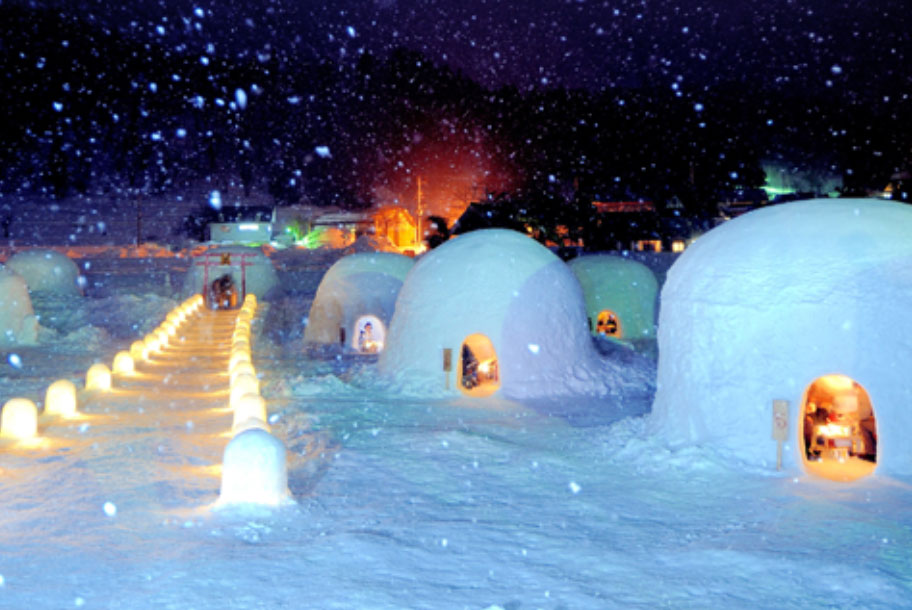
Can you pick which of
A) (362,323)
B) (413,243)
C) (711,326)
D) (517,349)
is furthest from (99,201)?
(711,326)

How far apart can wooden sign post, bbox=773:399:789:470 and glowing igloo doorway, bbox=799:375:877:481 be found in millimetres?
446

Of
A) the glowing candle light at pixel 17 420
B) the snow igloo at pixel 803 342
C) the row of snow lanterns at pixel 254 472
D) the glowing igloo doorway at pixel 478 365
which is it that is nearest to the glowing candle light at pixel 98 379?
the glowing candle light at pixel 17 420

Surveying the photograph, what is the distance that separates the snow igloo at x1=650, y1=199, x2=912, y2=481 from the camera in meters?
8.89

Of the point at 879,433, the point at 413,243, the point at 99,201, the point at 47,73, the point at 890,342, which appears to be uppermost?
the point at 47,73

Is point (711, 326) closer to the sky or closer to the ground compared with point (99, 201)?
closer to the ground

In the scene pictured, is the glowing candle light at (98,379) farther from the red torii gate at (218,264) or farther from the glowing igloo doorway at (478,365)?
the red torii gate at (218,264)

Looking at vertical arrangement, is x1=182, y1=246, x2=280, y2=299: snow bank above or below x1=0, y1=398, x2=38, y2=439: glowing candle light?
above

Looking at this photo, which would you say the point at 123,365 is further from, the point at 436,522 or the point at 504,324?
the point at 436,522

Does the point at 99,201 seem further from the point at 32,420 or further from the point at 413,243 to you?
the point at 32,420

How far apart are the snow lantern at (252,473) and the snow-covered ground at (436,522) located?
22cm

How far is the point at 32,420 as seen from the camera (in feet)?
33.7

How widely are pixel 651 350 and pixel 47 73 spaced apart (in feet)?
308

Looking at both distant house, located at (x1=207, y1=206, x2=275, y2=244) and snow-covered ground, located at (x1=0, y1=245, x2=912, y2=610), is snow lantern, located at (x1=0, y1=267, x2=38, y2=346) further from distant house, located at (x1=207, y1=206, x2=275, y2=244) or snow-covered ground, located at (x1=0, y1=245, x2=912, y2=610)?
distant house, located at (x1=207, y1=206, x2=275, y2=244)

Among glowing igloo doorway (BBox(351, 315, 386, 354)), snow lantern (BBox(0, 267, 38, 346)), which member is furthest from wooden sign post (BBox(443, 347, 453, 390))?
snow lantern (BBox(0, 267, 38, 346))
